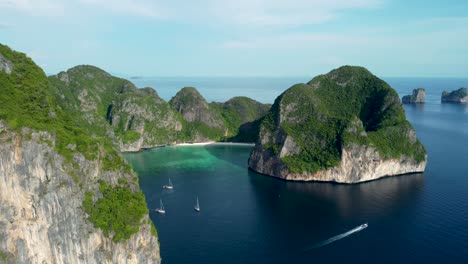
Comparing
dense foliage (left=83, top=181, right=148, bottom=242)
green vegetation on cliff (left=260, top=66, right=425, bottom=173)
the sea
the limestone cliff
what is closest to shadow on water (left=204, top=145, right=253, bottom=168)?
the sea

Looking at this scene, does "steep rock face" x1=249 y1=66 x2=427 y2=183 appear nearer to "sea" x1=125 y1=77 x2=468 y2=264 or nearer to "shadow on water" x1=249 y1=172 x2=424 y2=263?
"shadow on water" x1=249 y1=172 x2=424 y2=263

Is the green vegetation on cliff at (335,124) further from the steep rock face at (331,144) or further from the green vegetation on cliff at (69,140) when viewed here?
the green vegetation on cliff at (69,140)

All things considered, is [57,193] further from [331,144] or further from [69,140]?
[331,144]

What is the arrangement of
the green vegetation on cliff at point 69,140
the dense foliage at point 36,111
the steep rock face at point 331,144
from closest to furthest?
the dense foliage at point 36,111 < the green vegetation on cliff at point 69,140 < the steep rock face at point 331,144

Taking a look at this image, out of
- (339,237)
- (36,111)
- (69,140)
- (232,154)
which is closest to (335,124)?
(232,154)

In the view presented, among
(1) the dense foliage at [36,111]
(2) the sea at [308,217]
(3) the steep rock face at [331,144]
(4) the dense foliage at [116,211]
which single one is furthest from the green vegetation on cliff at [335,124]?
(1) the dense foliage at [36,111]

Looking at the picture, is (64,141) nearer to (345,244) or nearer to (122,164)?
(122,164)
